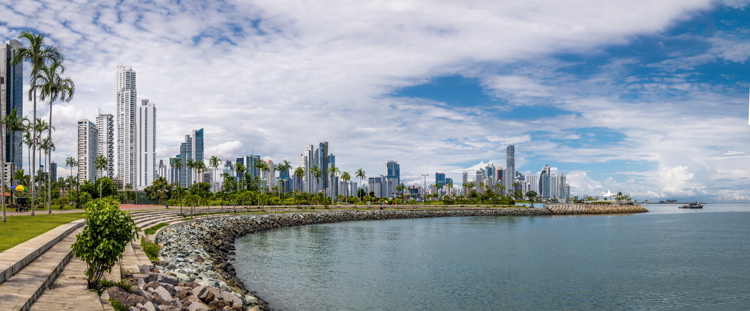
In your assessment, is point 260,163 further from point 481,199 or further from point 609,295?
point 609,295

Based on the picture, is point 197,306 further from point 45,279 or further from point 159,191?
point 159,191

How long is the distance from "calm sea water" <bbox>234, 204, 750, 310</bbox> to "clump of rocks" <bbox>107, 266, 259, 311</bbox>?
A: 531cm

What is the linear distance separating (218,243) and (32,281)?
104ft

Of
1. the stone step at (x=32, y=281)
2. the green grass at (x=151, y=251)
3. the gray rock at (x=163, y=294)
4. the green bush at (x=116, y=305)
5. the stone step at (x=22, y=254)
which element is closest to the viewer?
the stone step at (x=32, y=281)

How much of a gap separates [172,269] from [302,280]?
408 inches

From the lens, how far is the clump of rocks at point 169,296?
15352mm

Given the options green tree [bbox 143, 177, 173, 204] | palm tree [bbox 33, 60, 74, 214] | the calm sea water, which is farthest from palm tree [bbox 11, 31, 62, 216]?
green tree [bbox 143, 177, 173, 204]

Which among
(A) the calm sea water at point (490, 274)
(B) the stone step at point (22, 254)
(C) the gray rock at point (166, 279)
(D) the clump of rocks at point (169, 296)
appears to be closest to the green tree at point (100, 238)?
(D) the clump of rocks at point (169, 296)

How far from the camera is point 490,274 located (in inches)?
1411

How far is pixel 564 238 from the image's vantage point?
66.6 meters

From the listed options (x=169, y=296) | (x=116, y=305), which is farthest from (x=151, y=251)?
(x=116, y=305)

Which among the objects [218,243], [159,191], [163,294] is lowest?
[218,243]

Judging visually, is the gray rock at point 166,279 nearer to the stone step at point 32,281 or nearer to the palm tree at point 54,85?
the stone step at point 32,281

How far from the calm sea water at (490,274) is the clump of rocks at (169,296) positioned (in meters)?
5.31
